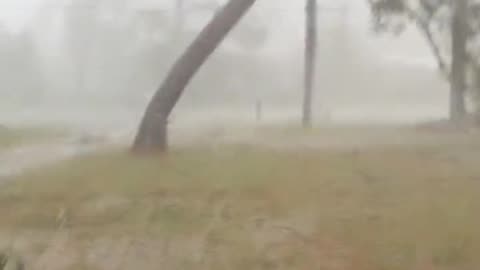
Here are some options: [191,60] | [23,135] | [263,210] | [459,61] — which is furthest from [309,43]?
Result: [263,210]

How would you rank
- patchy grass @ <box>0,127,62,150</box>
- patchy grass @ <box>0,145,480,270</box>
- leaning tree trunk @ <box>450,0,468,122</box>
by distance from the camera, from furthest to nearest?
leaning tree trunk @ <box>450,0,468,122</box> < patchy grass @ <box>0,127,62,150</box> < patchy grass @ <box>0,145,480,270</box>

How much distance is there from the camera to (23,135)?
979 inches

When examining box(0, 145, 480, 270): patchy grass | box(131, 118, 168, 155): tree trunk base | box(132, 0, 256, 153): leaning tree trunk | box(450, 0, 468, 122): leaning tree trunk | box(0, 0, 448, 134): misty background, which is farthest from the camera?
box(0, 0, 448, 134): misty background

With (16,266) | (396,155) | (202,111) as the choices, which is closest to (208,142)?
(396,155)

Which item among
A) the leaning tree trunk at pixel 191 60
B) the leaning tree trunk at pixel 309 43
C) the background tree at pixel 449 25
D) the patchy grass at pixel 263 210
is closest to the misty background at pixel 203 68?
the leaning tree trunk at pixel 309 43

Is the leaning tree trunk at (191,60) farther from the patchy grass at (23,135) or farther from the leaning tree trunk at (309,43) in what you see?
the leaning tree trunk at (309,43)

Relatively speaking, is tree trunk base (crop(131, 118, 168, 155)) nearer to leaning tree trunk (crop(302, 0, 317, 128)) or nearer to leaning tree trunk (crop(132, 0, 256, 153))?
leaning tree trunk (crop(132, 0, 256, 153))

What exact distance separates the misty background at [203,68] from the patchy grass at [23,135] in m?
12.8

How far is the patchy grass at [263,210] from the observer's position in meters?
11.2

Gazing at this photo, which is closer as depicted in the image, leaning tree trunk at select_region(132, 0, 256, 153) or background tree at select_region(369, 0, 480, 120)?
leaning tree trunk at select_region(132, 0, 256, 153)

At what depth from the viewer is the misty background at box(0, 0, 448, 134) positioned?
4281 centimetres

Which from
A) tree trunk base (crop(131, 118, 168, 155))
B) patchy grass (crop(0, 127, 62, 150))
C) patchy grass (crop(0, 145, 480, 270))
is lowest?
patchy grass (crop(0, 127, 62, 150))

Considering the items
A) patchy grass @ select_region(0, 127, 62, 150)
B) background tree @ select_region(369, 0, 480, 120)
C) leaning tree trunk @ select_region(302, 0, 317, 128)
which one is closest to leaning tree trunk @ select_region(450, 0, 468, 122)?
background tree @ select_region(369, 0, 480, 120)

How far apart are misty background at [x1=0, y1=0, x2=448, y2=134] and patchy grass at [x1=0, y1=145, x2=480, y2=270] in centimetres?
2419
